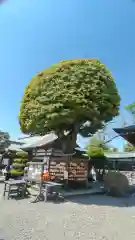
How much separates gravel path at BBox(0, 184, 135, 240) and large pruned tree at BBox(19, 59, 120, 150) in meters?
4.75

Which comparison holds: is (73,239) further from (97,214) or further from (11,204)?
(11,204)

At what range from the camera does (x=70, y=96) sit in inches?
405

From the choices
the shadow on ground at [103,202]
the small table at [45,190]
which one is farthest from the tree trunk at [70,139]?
the small table at [45,190]

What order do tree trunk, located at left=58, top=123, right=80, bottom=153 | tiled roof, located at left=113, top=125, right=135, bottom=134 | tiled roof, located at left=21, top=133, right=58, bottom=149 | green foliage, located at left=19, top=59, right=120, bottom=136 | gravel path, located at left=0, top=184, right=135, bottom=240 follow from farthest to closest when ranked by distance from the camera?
tiled roof, located at left=21, top=133, right=58, bottom=149
tree trunk, located at left=58, top=123, right=80, bottom=153
green foliage, located at left=19, top=59, right=120, bottom=136
tiled roof, located at left=113, top=125, right=135, bottom=134
gravel path, located at left=0, top=184, right=135, bottom=240

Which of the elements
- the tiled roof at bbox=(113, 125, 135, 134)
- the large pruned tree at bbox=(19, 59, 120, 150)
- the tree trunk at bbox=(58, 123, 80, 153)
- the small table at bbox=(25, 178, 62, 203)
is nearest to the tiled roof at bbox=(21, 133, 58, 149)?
the tree trunk at bbox=(58, 123, 80, 153)

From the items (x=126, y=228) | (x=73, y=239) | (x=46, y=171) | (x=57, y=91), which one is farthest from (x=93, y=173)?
(x=73, y=239)

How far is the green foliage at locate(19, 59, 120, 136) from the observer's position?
10.4 metres

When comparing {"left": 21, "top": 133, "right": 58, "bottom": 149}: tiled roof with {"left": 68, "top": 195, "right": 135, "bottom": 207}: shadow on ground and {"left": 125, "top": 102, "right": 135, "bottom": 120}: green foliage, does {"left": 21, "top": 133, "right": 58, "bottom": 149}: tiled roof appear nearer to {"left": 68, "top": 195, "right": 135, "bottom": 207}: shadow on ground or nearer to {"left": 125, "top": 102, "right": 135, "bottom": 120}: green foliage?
{"left": 68, "top": 195, "right": 135, "bottom": 207}: shadow on ground

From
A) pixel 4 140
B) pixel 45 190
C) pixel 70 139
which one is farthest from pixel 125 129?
pixel 4 140

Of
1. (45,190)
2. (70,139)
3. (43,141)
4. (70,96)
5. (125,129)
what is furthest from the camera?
(43,141)

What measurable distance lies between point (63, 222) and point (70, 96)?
254 inches

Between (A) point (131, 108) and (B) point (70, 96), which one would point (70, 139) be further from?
(A) point (131, 108)

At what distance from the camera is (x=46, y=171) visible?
9.84m

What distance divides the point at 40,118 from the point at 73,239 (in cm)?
738
